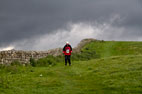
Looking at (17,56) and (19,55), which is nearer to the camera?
(17,56)

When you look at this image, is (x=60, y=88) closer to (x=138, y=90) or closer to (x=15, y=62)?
(x=138, y=90)

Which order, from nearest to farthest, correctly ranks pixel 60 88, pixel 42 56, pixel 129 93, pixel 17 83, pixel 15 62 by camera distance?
1. pixel 129 93
2. pixel 60 88
3. pixel 17 83
4. pixel 15 62
5. pixel 42 56

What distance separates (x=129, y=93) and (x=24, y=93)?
5.51 metres

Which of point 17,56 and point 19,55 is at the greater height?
point 19,55

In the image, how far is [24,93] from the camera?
13.5 meters

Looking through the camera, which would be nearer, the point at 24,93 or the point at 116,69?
the point at 24,93

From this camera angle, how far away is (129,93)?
12.9 metres

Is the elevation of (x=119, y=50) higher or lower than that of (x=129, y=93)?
higher

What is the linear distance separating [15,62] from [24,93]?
15.3m

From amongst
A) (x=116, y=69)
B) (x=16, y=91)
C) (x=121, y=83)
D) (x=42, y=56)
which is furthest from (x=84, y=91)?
(x=42, y=56)

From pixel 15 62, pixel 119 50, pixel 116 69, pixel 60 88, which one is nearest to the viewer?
pixel 60 88

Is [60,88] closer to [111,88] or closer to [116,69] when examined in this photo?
[111,88]

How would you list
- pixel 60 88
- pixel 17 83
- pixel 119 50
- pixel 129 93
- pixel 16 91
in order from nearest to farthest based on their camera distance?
pixel 129 93 → pixel 16 91 → pixel 60 88 → pixel 17 83 → pixel 119 50

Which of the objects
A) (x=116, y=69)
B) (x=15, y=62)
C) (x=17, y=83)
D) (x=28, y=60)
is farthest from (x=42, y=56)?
(x=17, y=83)
